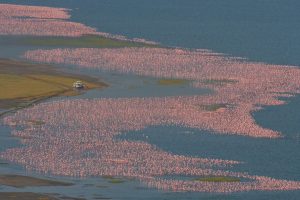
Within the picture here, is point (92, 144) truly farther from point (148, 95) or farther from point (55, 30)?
point (55, 30)

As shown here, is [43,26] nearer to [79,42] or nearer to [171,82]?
[79,42]

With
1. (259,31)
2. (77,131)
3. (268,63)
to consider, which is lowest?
(77,131)

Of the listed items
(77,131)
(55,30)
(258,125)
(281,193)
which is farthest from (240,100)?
(55,30)

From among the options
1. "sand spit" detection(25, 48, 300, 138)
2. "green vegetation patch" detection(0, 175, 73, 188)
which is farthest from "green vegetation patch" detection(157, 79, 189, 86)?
"green vegetation patch" detection(0, 175, 73, 188)

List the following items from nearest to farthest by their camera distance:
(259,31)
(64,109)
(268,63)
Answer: (64,109)
(268,63)
(259,31)

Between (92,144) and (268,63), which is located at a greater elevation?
(268,63)

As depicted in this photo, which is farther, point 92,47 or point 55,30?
point 55,30

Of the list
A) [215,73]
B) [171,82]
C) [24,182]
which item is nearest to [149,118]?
[171,82]
